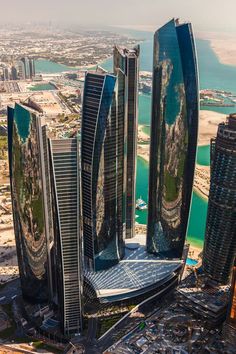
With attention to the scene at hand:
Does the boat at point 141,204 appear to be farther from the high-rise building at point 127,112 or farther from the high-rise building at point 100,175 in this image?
the high-rise building at point 100,175

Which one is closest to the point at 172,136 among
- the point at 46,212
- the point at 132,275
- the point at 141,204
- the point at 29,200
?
the point at 46,212

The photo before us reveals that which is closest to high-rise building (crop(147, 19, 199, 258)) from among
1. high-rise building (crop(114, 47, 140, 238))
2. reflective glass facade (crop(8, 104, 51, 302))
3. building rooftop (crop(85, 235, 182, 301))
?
building rooftop (crop(85, 235, 182, 301))

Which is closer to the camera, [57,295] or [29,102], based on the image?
[29,102]

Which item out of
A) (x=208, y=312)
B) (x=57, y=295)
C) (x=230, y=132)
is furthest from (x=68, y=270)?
(x=230, y=132)

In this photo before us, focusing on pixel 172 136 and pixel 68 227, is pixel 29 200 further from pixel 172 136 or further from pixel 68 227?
pixel 172 136

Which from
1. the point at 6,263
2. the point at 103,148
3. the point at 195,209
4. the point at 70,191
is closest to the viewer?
the point at 70,191

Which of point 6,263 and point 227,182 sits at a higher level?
point 227,182

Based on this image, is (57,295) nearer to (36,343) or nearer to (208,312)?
(36,343)
